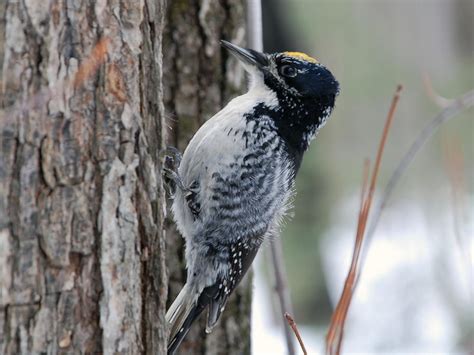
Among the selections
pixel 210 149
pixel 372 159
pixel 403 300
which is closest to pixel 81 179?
pixel 210 149

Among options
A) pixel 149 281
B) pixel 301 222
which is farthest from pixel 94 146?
pixel 301 222

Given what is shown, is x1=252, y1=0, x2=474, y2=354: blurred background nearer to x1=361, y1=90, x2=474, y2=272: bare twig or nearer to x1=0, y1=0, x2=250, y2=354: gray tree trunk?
x1=361, y1=90, x2=474, y2=272: bare twig

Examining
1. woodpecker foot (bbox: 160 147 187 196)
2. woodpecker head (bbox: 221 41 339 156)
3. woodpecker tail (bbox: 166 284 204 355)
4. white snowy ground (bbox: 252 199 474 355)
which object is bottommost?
white snowy ground (bbox: 252 199 474 355)

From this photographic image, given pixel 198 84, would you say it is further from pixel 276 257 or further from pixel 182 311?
pixel 182 311

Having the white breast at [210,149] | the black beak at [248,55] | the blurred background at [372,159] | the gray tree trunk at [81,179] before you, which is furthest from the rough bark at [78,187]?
the blurred background at [372,159]

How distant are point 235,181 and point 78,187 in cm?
151

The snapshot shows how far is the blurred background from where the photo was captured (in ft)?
27.4

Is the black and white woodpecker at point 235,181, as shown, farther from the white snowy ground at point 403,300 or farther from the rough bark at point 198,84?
the white snowy ground at point 403,300

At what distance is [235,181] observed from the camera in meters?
3.58

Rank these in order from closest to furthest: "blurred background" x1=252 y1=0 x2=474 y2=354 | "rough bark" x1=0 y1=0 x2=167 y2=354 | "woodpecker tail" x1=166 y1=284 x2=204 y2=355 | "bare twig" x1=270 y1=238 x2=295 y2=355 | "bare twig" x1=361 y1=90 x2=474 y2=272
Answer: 1. "rough bark" x1=0 y1=0 x2=167 y2=354
2. "bare twig" x1=361 y1=90 x2=474 y2=272
3. "bare twig" x1=270 y1=238 x2=295 y2=355
4. "woodpecker tail" x1=166 y1=284 x2=204 y2=355
5. "blurred background" x1=252 y1=0 x2=474 y2=354

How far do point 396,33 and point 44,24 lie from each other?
8.75 metres

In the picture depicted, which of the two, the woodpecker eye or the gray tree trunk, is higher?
the woodpecker eye

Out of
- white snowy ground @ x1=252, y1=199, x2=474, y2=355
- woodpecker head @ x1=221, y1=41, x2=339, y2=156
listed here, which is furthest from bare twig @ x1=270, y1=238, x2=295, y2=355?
white snowy ground @ x1=252, y1=199, x2=474, y2=355

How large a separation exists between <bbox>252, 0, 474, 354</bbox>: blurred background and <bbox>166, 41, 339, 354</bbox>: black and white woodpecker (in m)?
4.38
